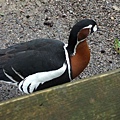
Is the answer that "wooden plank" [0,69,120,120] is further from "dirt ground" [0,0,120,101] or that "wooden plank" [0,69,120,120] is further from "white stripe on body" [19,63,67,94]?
"dirt ground" [0,0,120,101]

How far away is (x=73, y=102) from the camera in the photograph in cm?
93

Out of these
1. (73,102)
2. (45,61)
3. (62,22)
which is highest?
(73,102)

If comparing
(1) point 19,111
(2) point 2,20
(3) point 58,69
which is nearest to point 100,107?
(1) point 19,111

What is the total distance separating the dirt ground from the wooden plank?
1654 mm

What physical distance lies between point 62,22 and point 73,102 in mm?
2145

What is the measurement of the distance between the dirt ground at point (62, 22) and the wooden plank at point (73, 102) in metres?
1.65

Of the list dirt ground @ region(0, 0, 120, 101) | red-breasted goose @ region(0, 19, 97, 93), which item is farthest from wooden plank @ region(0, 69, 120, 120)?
dirt ground @ region(0, 0, 120, 101)

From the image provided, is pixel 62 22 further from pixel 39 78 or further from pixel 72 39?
pixel 39 78

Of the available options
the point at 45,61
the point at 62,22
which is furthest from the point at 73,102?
the point at 62,22

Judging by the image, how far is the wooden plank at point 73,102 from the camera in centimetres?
89

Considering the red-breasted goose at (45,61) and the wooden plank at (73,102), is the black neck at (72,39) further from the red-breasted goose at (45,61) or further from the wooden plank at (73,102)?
the wooden plank at (73,102)

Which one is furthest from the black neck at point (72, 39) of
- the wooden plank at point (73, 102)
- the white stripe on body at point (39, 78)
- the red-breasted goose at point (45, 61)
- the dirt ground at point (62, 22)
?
the wooden plank at point (73, 102)

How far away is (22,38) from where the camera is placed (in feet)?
9.33

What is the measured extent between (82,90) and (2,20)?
2.15m
